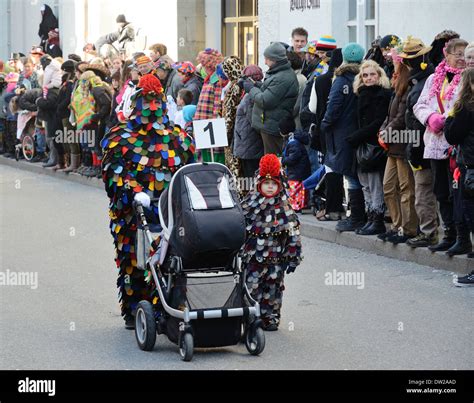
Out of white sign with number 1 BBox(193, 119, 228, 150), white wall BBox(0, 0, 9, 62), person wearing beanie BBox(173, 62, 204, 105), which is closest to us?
white sign with number 1 BBox(193, 119, 228, 150)

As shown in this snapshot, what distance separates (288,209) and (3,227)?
7.16 m

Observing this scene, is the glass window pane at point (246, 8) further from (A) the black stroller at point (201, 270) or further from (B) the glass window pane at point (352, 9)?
(A) the black stroller at point (201, 270)

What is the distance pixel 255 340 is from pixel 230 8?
66.7ft

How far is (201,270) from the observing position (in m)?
9.12

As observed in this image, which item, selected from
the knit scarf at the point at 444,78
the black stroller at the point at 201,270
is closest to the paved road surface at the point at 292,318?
the black stroller at the point at 201,270

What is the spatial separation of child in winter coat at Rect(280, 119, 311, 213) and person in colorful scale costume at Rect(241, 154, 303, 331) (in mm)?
5816

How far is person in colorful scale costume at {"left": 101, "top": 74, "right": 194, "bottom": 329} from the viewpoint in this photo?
32.3ft

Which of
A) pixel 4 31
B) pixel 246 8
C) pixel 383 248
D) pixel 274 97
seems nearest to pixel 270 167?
pixel 383 248

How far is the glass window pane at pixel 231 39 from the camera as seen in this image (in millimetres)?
28516

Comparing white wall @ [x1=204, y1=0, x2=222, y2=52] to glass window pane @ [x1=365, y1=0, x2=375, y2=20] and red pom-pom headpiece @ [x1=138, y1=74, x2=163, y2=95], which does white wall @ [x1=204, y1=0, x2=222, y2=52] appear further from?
red pom-pom headpiece @ [x1=138, y1=74, x2=163, y2=95]

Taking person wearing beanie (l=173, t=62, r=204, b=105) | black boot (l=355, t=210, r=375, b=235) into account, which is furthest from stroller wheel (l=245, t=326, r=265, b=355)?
person wearing beanie (l=173, t=62, r=204, b=105)

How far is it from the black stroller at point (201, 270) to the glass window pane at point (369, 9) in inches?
436

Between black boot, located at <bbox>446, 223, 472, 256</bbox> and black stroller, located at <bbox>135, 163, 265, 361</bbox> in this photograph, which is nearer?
black stroller, located at <bbox>135, 163, 265, 361</bbox>

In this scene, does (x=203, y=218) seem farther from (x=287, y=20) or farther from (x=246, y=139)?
(x=287, y=20)
